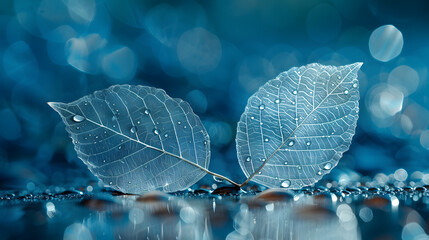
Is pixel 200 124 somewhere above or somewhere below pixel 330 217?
above

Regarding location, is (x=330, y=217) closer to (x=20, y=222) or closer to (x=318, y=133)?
(x=318, y=133)

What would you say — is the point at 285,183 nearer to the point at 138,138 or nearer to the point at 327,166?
the point at 327,166

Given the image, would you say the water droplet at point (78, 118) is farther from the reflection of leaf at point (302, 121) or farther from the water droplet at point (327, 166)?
the water droplet at point (327, 166)

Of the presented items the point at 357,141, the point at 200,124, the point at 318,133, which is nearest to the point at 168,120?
the point at 200,124

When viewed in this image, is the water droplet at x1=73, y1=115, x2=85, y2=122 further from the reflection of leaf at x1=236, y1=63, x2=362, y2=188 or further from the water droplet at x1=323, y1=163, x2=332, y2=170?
the water droplet at x1=323, y1=163, x2=332, y2=170

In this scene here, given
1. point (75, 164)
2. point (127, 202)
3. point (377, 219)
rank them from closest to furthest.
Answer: point (377, 219) → point (127, 202) → point (75, 164)

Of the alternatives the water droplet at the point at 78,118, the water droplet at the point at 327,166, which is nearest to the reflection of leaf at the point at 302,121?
the water droplet at the point at 327,166
